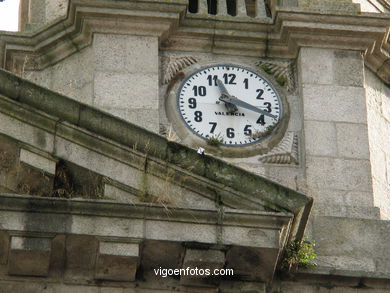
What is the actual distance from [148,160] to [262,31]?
5.03 meters

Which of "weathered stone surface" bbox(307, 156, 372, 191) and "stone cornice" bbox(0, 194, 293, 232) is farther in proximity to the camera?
"weathered stone surface" bbox(307, 156, 372, 191)

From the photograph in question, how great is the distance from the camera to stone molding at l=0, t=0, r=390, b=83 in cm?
2484

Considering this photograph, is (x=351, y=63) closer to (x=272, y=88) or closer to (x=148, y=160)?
(x=272, y=88)

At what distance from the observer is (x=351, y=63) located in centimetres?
2491

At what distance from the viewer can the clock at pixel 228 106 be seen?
2394 centimetres

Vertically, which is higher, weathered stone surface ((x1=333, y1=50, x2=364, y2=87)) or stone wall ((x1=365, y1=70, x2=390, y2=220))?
weathered stone surface ((x1=333, y1=50, x2=364, y2=87))

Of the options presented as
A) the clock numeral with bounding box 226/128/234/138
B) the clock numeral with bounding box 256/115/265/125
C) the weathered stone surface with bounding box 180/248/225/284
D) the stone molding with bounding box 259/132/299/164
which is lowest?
the weathered stone surface with bounding box 180/248/225/284

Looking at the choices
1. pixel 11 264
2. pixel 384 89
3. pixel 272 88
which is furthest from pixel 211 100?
pixel 11 264

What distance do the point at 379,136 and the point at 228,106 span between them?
7.28 ft

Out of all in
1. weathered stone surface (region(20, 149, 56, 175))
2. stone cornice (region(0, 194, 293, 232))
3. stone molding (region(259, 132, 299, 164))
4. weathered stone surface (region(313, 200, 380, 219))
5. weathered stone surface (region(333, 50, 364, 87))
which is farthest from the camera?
weathered stone surface (region(333, 50, 364, 87))

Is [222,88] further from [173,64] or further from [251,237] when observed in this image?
[251,237]

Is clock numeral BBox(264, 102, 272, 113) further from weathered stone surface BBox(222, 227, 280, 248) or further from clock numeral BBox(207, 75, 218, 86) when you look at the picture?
weathered stone surface BBox(222, 227, 280, 248)

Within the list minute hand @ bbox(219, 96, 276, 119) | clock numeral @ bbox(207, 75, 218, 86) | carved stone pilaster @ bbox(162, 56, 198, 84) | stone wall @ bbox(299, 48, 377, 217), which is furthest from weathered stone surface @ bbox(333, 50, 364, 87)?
carved stone pilaster @ bbox(162, 56, 198, 84)

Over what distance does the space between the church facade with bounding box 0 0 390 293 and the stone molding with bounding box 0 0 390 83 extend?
0.02 metres
